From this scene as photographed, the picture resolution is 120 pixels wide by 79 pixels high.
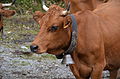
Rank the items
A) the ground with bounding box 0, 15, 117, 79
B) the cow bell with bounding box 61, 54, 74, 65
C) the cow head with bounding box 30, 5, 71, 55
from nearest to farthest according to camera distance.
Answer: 1. the cow head with bounding box 30, 5, 71, 55
2. the cow bell with bounding box 61, 54, 74, 65
3. the ground with bounding box 0, 15, 117, 79

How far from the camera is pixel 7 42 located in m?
16.6

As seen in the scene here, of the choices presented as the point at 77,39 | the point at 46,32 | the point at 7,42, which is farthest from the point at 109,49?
the point at 7,42

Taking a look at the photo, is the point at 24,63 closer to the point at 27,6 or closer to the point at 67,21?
the point at 67,21

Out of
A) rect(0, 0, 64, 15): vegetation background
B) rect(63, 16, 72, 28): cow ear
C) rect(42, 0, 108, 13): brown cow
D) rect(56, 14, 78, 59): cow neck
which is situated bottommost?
rect(0, 0, 64, 15): vegetation background

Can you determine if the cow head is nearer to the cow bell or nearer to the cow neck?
the cow neck

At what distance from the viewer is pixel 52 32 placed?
7008 millimetres

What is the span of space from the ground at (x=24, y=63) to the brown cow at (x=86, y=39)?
2.58 metres

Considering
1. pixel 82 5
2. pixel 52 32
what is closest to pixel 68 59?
pixel 52 32

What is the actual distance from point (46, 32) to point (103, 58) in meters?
1.27

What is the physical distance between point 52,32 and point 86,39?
2.36 ft

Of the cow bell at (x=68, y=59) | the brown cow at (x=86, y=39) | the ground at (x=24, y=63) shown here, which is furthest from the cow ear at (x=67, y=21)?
the ground at (x=24, y=63)

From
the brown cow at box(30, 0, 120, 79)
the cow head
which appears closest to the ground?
the brown cow at box(30, 0, 120, 79)

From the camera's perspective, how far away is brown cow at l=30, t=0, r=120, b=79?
7000mm

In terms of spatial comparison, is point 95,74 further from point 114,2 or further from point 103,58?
point 114,2
